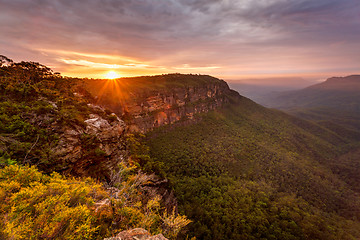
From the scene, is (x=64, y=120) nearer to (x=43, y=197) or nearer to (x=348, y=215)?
(x=43, y=197)

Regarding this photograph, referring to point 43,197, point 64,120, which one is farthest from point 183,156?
point 43,197

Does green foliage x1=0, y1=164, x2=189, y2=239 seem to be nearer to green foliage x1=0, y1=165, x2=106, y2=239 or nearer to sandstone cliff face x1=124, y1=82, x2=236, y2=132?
green foliage x1=0, y1=165, x2=106, y2=239

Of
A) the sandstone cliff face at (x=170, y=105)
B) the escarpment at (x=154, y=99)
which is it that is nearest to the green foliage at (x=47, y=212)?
the escarpment at (x=154, y=99)

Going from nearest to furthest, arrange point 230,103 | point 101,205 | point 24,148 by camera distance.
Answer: point 101,205 < point 24,148 < point 230,103

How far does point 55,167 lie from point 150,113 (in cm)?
6205

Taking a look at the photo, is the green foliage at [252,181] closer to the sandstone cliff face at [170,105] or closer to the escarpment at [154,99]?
the sandstone cliff face at [170,105]

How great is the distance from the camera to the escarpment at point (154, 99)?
5897cm

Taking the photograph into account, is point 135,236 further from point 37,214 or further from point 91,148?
point 91,148

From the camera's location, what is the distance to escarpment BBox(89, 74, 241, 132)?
193 feet

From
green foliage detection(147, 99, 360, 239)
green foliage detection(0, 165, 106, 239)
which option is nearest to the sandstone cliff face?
green foliage detection(147, 99, 360, 239)

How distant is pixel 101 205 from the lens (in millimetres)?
7879

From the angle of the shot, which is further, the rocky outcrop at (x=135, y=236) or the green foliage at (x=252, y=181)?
the green foliage at (x=252, y=181)

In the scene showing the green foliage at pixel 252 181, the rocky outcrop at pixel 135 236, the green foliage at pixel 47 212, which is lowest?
the green foliage at pixel 252 181

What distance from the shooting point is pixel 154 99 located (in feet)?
238
